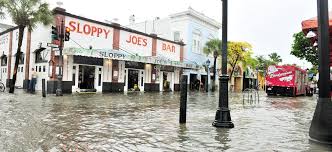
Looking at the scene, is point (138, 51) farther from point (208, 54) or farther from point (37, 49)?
point (208, 54)

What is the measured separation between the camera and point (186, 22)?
37688 millimetres

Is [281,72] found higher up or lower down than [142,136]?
higher up

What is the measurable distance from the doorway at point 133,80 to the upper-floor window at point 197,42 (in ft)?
36.3

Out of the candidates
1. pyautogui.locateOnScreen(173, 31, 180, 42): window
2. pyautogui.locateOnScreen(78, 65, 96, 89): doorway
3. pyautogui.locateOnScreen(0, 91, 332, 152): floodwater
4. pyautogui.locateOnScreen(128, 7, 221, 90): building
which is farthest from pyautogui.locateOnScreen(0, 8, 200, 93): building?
pyautogui.locateOnScreen(0, 91, 332, 152): floodwater

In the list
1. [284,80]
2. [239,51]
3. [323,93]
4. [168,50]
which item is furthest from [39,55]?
[239,51]

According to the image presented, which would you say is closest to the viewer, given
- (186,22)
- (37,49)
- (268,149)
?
(268,149)

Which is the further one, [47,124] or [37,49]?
[37,49]

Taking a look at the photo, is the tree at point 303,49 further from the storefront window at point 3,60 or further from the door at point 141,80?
the storefront window at point 3,60

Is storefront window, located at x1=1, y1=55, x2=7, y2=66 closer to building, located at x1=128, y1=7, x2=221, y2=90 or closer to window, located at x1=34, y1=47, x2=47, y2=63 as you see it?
window, located at x1=34, y1=47, x2=47, y2=63

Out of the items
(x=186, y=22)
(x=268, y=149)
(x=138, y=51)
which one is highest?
(x=186, y=22)

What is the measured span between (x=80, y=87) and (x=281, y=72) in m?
17.9

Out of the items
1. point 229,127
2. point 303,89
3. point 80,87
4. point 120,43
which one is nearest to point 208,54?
point 303,89

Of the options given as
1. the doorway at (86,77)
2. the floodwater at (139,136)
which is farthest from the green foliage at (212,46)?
the floodwater at (139,136)

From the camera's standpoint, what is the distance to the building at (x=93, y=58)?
919 inches
